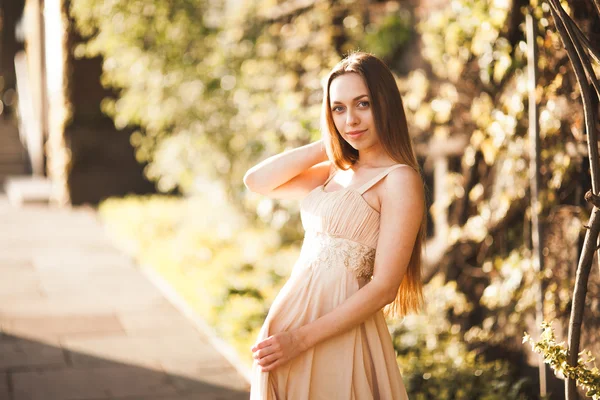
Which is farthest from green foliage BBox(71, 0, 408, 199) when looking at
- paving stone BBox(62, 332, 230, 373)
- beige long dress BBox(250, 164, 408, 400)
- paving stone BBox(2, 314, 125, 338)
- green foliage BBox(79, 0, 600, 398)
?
beige long dress BBox(250, 164, 408, 400)

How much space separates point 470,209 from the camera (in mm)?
4820

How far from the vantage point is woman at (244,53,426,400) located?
2.11 meters

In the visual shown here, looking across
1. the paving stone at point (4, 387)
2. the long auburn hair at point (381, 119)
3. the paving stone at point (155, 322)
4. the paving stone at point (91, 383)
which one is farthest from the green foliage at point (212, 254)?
Answer: the long auburn hair at point (381, 119)

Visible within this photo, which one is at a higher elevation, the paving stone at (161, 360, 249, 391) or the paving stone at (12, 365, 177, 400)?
the paving stone at (12, 365, 177, 400)

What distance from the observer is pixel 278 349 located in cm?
210

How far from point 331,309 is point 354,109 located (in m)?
0.64

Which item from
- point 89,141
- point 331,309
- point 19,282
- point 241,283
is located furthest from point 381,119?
point 89,141

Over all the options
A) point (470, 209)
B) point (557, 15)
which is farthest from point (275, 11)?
point (557, 15)

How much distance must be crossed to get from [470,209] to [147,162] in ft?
28.1

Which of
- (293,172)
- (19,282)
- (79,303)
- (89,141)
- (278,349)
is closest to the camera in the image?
(278,349)

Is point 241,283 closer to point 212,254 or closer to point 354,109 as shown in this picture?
point 212,254

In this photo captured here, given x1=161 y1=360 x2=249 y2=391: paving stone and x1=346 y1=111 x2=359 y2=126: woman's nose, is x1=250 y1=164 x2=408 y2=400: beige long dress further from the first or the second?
x1=161 y1=360 x2=249 y2=391: paving stone

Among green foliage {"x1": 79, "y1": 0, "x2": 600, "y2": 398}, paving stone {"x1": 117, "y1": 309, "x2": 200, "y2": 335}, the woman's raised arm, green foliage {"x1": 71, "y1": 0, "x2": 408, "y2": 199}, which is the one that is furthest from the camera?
green foliage {"x1": 71, "y1": 0, "x2": 408, "y2": 199}

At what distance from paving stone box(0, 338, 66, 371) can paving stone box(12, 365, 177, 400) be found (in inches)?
6.8
